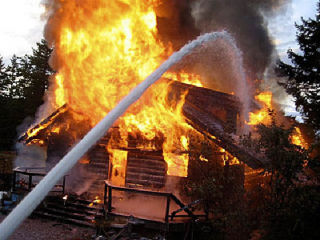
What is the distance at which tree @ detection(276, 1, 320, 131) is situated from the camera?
57.8 ft

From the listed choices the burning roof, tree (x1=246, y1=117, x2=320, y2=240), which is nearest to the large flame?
the burning roof

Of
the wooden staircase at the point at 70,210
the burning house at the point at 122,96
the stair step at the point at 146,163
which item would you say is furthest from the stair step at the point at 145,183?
the wooden staircase at the point at 70,210

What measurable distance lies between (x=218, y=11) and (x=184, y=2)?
5.44 meters

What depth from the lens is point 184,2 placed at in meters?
18.3

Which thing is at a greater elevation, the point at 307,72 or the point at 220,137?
the point at 307,72

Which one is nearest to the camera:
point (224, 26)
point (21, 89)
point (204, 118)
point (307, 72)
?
point (204, 118)

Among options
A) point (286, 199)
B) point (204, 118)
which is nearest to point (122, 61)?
point (204, 118)

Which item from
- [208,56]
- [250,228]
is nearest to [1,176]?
[250,228]

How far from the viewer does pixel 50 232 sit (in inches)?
389

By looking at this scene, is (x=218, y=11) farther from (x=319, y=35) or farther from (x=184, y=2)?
(x=319, y=35)

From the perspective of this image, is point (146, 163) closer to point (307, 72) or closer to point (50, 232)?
point (50, 232)

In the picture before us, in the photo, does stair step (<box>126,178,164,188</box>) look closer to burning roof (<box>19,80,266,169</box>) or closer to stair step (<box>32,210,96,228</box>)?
burning roof (<box>19,80,266,169</box>)

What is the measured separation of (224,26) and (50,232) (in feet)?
66.6

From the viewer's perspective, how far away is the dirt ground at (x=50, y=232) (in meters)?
9.34
